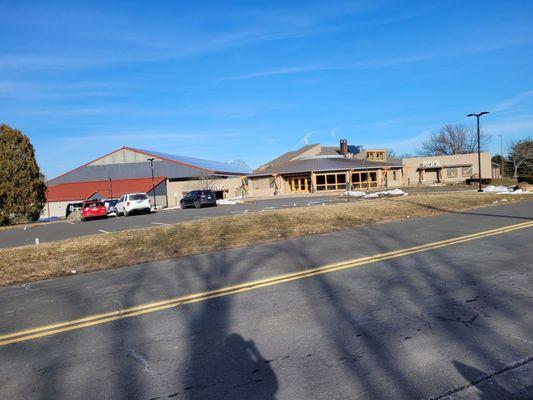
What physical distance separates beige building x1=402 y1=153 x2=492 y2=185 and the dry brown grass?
52986 millimetres

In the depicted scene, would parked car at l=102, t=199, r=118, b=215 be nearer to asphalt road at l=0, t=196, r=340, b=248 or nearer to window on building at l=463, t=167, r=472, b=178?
asphalt road at l=0, t=196, r=340, b=248

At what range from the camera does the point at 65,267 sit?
980 centimetres

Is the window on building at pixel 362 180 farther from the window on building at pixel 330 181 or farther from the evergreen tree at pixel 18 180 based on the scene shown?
the evergreen tree at pixel 18 180

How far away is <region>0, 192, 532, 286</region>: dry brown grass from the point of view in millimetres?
9883

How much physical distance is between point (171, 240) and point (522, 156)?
78.3 metres

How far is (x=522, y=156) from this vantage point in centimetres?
7494

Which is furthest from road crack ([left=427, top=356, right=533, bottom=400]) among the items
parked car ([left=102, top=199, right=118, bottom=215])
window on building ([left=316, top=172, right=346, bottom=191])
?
window on building ([left=316, top=172, right=346, bottom=191])

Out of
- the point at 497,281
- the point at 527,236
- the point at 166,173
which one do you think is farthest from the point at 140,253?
the point at 166,173

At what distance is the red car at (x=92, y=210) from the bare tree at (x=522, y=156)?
67028 mm

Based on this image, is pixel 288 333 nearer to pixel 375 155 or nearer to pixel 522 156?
pixel 375 155

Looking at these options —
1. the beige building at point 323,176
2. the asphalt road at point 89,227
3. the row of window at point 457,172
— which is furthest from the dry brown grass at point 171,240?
the row of window at point 457,172

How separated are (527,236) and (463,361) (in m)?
8.13

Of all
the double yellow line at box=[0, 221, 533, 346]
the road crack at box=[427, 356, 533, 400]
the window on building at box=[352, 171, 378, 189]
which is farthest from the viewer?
the window on building at box=[352, 171, 378, 189]

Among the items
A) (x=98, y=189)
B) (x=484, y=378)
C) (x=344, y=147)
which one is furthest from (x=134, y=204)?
(x=344, y=147)
